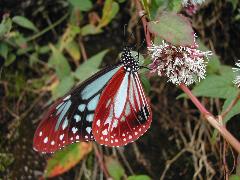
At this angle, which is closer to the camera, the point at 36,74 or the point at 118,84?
the point at 118,84

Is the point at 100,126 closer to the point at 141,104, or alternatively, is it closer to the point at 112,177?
the point at 141,104

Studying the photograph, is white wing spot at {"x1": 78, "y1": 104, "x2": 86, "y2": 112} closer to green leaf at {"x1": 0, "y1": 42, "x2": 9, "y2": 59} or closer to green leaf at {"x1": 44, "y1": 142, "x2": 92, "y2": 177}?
green leaf at {"x1": 44, "y1": 142, "x2": 92, "y2": 177}

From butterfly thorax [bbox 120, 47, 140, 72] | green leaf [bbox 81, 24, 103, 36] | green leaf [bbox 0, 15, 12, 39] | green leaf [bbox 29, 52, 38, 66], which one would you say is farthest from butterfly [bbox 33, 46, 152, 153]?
green leaf [bbox 29, 52, 38, 66]

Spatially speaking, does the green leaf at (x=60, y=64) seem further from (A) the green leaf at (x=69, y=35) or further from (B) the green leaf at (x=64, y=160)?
(B) the green leaf at (x=64, y=160)

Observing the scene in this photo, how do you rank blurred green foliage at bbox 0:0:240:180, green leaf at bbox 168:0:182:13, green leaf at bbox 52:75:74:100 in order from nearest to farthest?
green leaf at bbox 168:0:182:13 → blurred green foliage at bbox 0:0:240:180 → green leaf at bbox 52:75:74:100

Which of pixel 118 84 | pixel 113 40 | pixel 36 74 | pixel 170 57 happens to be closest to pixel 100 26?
pixel 113 40

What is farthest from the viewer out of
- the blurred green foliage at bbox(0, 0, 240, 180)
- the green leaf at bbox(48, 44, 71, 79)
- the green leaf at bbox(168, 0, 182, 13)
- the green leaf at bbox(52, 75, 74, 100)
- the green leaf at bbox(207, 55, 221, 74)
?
the green leaf at bbox(48, 44, 71, 79)

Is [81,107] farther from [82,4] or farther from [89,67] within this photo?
[82,4]
